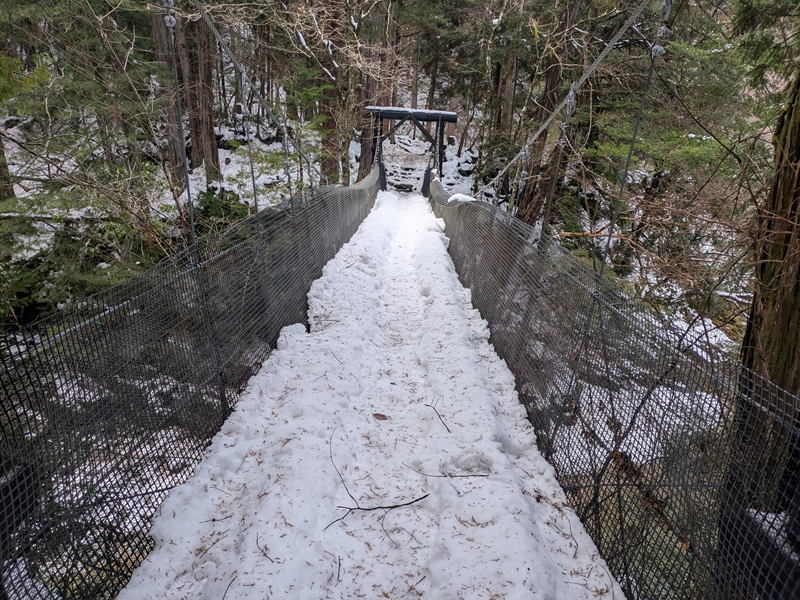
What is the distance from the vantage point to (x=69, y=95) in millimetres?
7098

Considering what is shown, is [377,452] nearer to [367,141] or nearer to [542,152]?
[542,152]

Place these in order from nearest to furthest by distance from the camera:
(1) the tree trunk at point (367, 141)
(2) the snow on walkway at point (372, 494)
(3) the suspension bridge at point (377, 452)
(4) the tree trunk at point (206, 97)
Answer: (3) the suspension bridge at point (377, 452) < (2) the snow on walkway at point (372, 494) < (4) the tree trunk at point (206, 97) < (1) the tree trunk at point (367, 141)

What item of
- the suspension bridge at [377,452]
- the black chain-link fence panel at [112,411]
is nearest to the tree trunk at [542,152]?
the suspension bridge at [377,452]

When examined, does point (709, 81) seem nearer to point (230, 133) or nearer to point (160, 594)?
point (160, 594)

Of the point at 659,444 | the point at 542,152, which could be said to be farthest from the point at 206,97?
the point at 659,444

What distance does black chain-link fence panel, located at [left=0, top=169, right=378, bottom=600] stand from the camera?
1.48 meters

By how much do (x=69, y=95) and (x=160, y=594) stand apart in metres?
8.21

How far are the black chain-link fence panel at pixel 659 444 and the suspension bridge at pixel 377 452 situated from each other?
10 millimetres

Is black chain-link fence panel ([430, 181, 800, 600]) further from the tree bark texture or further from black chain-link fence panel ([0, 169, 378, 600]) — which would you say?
black chain-link fence panel ([0, 169, 378, 600])

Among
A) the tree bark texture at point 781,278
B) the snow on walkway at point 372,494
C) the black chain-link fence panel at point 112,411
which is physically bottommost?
the snow on walkway at point 372,494

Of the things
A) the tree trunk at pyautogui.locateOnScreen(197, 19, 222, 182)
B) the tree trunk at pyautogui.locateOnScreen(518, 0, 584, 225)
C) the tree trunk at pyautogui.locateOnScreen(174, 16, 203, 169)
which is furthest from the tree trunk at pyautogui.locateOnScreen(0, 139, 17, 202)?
the tree trunk at pyautogui.locateOnScreen(518, 0, 584, 225)

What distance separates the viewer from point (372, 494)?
2373 millimetres

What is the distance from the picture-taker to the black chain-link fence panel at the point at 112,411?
4.85 feet

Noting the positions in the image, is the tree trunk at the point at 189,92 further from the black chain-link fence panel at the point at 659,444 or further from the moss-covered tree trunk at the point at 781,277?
the moss-covered tree trunk at the point at 781,277
